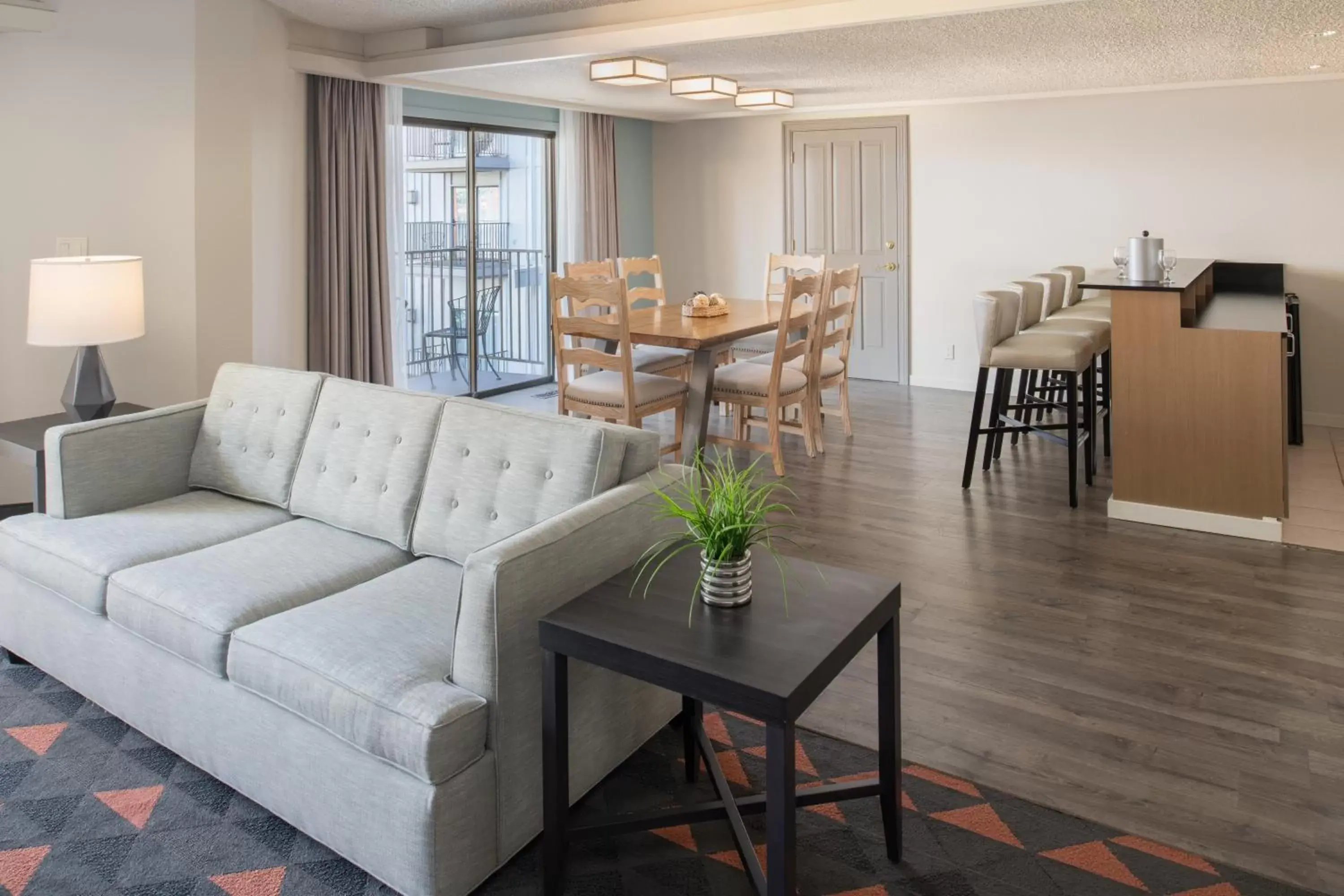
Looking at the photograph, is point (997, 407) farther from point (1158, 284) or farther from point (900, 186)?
point (900, 186)

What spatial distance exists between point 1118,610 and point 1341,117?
4474 millimetres

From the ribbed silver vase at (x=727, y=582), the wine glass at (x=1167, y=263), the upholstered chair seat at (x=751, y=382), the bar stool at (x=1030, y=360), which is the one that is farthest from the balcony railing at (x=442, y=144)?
the ribbed silver vase at (x=727, y=582)

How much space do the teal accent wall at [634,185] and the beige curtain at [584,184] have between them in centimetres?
21

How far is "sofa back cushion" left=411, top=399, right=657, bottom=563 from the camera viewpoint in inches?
100

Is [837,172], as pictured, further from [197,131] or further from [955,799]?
[955,799]

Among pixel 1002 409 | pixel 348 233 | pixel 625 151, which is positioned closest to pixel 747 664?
pixel 1002 409

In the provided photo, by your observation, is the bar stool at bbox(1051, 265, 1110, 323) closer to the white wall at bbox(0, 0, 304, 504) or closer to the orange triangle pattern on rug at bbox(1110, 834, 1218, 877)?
the orange triangle pattern on rug at bbox(1110, 834, 1218, 877)

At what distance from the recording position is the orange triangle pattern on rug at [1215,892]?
2.03 m

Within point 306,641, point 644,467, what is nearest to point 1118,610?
point 644,467

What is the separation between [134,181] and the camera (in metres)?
4.45

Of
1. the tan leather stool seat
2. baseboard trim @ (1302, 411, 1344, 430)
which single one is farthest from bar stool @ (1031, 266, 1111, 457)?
baseboard trim @ (1302, 411, 1344, 430)

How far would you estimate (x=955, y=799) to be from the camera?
238 centimetres

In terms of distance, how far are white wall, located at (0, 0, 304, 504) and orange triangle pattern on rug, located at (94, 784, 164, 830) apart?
2.65 m

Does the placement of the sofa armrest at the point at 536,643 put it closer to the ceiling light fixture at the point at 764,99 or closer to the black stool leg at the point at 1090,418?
the black stool leg at the point at 1090,418
